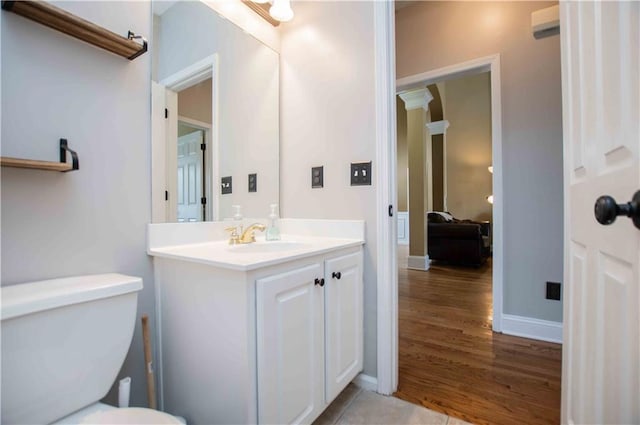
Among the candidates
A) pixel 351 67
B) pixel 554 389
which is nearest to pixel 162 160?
pixel 351 67

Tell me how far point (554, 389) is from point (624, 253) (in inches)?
55.7

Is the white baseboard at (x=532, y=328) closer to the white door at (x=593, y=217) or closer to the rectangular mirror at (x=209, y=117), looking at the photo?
the white door at (x=593, y=217)

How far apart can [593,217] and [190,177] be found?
4.88 ft

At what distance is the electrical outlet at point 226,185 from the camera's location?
161 centimetres

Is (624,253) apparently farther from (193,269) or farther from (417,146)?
(417,146)

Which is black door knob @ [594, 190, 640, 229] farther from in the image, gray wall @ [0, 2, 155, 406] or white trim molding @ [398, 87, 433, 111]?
white trim molding @ [398, 87, 433, 111]

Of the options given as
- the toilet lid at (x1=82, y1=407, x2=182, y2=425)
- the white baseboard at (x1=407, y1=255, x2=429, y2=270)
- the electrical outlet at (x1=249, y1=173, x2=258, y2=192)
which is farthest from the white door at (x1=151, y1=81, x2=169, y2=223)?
the white baseboard at (x1=407, y1=255, x2=429, y2=270)

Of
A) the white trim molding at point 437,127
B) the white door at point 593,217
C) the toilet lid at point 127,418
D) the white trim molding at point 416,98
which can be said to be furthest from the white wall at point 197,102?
the white trim molding at point 437,127

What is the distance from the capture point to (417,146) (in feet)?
14.8

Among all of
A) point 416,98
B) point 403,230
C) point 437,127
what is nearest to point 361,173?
point 416,98

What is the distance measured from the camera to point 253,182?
5.73 feet

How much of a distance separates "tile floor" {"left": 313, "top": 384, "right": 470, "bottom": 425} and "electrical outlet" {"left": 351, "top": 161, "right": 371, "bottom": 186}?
1070 mm

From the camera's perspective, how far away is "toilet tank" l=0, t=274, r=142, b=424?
72cm

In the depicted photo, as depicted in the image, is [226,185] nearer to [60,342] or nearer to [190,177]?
[190,177]
